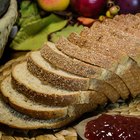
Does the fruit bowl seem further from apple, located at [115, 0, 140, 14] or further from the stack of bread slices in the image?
apple, located at [115, 0, 140, 14]

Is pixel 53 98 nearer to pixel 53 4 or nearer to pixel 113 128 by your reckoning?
pixel 113 128

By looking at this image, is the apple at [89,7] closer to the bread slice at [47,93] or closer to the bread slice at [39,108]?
the bread slice at [47,93]

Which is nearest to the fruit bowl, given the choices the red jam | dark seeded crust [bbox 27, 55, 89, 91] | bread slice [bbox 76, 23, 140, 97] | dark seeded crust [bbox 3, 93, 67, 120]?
dark seeded crust [bbox 27, 55, 89, 91]

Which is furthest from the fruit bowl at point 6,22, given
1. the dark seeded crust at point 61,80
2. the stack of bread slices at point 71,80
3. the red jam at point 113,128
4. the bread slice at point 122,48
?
the red jam at point 113,128

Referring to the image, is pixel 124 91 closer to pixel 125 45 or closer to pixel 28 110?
pixel 125 45

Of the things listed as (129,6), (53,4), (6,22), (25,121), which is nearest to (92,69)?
(25,121)
